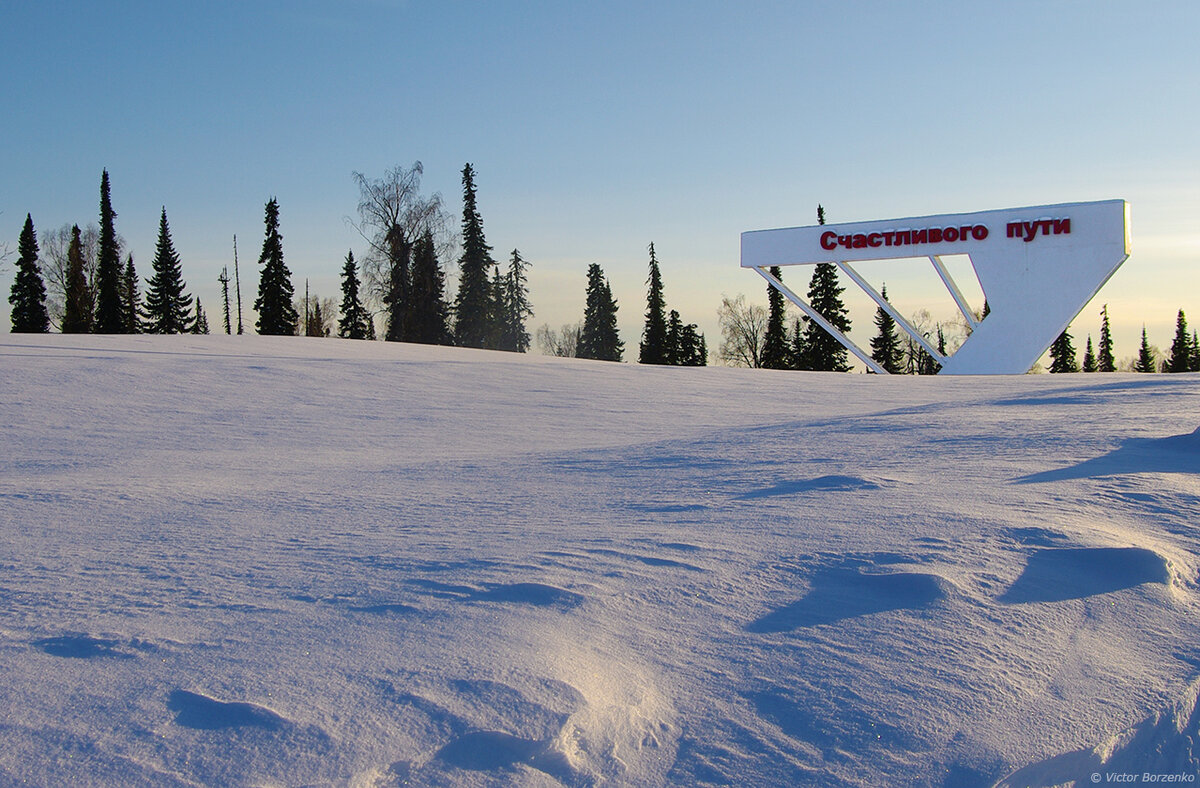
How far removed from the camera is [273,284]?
50938 mm

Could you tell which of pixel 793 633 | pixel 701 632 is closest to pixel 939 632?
pixel 793 633

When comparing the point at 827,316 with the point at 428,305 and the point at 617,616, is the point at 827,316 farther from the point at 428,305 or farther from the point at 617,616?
the point at 617,616

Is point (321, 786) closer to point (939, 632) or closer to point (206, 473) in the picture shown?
point (939, 632)

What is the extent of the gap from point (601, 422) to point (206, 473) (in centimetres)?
438

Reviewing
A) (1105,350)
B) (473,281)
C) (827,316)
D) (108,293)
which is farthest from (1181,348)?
(108,293)

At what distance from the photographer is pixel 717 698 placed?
256cm

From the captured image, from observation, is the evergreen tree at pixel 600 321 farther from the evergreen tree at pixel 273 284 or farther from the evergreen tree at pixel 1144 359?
the evergreen tree at pixel 1144 359

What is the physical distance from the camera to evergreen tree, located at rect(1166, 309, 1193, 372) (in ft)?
228

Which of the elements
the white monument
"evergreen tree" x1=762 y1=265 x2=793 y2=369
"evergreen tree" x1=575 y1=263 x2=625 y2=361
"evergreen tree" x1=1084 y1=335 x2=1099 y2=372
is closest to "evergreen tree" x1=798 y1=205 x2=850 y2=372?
"evergreen tree" x1=762 y1=265 x2=793 y2=369

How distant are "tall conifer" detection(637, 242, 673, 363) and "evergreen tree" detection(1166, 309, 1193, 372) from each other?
45.2 meters

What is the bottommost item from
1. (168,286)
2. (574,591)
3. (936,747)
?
(936,747)

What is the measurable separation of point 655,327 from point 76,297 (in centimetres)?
3875

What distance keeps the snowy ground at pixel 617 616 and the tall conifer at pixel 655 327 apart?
51.5 m

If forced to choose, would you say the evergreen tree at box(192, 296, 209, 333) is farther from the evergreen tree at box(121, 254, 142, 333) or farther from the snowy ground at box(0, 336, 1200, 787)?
the snowy ground at box(0, 336, 1200, 787)
